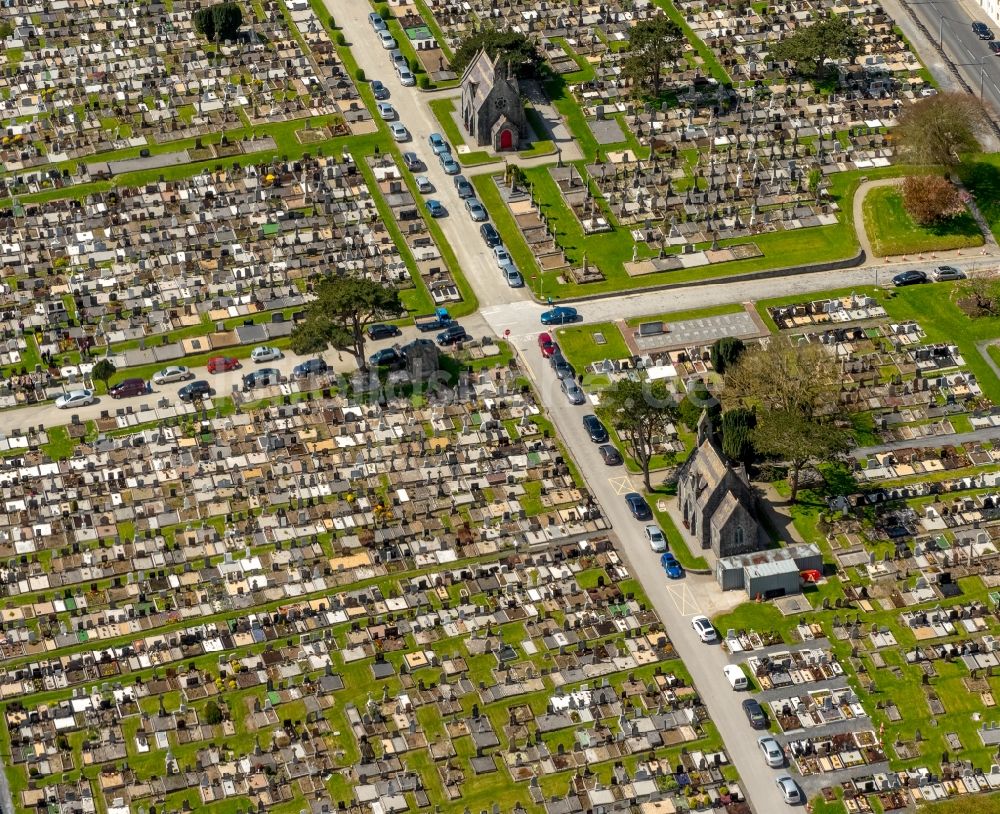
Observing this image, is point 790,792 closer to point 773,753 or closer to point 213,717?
point 773,753

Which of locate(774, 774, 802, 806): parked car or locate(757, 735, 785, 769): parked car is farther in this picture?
locate(757, 735, 785, 769): parked car

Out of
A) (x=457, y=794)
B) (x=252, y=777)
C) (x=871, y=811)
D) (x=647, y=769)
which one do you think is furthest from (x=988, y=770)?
(x=252, y=777)

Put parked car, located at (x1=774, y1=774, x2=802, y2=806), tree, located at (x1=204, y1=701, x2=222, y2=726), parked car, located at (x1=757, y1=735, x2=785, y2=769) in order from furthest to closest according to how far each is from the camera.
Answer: tree, located at (x1=204, y1=701, x2=222, y2=726) → parked car, located at (x1=757, y1=735, x2=785, y2=769) → parked car, located at (x1=774, y1=774, x2=802, y2=806)

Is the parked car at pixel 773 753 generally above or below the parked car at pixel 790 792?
above

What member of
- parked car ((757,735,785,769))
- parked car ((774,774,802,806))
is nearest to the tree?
parked car ((757,735,785,769))

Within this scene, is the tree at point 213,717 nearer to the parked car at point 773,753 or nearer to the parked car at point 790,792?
the parked car at point 773,753

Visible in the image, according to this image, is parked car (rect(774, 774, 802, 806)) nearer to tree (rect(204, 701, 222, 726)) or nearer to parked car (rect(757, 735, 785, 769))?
parked car (rect(757, 735, 785, 769))

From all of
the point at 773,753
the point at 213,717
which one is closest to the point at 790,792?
the point at 773,753

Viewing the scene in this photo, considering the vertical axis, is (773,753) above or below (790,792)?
above

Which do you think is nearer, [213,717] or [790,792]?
[790,792]

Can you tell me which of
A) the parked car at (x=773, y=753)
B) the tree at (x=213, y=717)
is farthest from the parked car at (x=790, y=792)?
the tree at (x=213, y=717)
